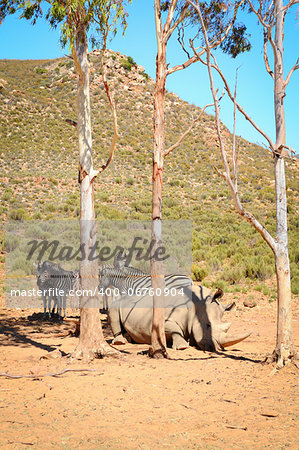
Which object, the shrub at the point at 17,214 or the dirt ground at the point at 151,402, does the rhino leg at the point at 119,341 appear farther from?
the shrub at the point at 17,214

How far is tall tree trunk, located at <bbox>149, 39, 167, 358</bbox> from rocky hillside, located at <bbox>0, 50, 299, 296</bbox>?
23.8 feet

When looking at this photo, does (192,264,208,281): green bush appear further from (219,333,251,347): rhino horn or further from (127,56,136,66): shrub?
(127,56,136,66): shrub

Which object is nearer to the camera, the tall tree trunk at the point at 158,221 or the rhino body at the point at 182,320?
the tall tree trunk at the point at 158,221

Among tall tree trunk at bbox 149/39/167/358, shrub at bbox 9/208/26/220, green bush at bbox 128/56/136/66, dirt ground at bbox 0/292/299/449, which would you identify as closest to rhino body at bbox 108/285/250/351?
dirt ground at bbox 0/292/299/449

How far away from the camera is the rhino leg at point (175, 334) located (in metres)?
7.67

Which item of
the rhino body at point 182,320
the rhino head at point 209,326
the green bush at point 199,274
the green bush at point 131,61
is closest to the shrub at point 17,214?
the green bush at point 199,274

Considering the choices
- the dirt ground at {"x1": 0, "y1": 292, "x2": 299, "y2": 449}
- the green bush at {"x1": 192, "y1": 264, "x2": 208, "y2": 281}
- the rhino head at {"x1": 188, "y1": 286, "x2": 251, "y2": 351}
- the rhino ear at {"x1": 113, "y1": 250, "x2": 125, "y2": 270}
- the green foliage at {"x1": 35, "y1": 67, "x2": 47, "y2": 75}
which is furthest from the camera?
the green foliage at {"x1": 35, "y1": 67, "x2": 47, "y2": 75}

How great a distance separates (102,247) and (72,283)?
→ 29.7 feet

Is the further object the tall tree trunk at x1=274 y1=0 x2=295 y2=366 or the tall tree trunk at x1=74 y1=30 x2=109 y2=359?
the tall tree trunk at x1=74 y1=30 x2=109 y2=359

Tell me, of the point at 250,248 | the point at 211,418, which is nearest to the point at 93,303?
the point at 211,418

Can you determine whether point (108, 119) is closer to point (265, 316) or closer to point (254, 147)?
point (254, 147)

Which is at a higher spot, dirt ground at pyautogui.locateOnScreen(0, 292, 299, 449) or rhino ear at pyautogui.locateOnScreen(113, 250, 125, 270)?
rhino ear at pyautogui.locateOnScreen(113, 250, 125, 270)

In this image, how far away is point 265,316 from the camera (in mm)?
11391

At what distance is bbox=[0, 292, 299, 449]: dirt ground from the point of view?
3918 mm
